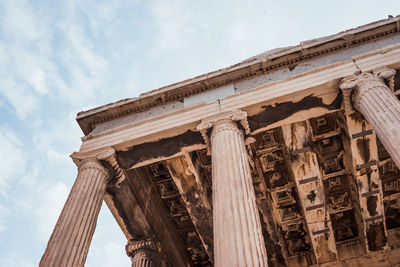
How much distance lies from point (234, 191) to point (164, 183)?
23.2ft

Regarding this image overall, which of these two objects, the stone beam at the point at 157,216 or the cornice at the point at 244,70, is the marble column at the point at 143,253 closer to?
the stone beam at the point at 157,216

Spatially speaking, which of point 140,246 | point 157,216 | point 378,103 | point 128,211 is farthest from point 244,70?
point 140,246

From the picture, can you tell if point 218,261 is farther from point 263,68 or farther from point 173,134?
point 263,68

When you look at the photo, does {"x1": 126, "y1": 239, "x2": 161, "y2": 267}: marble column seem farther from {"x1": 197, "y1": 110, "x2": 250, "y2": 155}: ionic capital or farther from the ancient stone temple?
{"x1": 197, "y1": 110, "x2": 250, "y2": 155}: ionic capital

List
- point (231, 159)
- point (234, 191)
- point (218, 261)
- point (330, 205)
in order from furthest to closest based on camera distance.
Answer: point (330, 205), point (231, 159), point (234, 191), point (218, 261)

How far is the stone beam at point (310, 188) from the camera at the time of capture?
43.1 ft

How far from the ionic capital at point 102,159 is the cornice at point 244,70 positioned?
2114 millimetres

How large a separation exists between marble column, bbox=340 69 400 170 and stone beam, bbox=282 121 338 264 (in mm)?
2109

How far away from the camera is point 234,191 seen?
29.3ft

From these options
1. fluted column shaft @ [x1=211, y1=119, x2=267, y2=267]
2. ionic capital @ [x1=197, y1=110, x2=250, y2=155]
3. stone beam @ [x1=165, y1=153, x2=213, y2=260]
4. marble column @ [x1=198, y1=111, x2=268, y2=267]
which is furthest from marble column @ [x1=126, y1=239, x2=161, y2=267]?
fluted column shaft @ [x1=211, y1=119, x2=267, y2=267]

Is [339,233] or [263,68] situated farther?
Answer: [339,233]

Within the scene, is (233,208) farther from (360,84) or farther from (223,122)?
(360,84)

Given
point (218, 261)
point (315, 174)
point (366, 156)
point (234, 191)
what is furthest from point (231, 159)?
point (366, 156)

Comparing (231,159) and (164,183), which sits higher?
(164,183)
